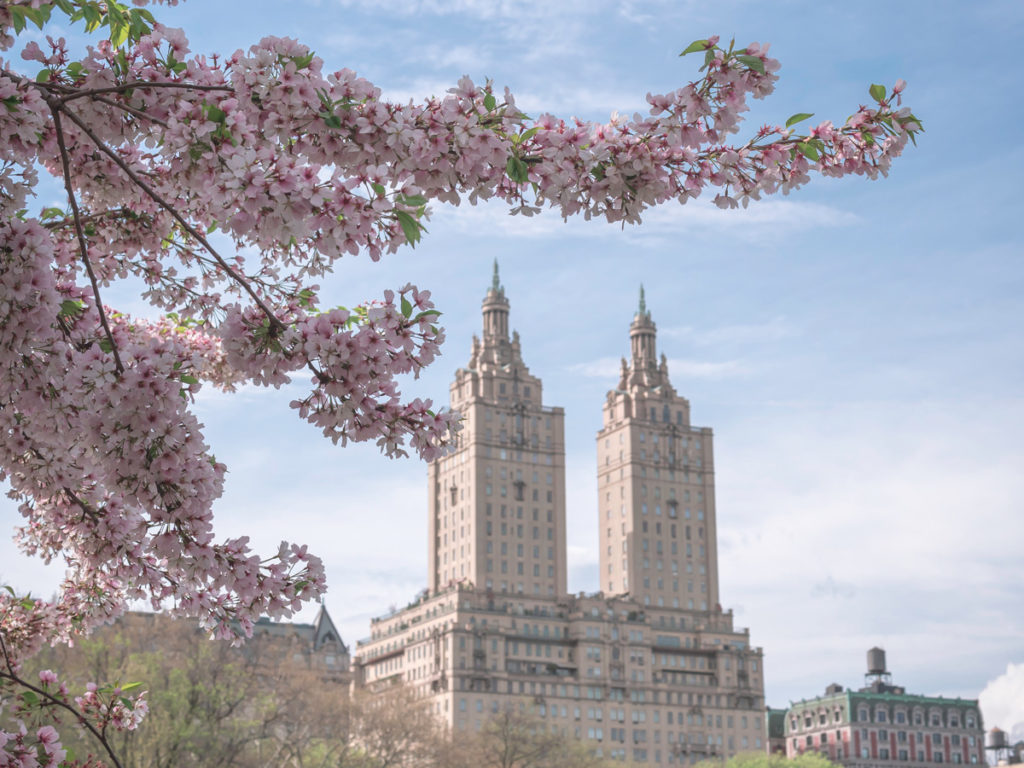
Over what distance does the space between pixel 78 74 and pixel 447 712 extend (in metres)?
145

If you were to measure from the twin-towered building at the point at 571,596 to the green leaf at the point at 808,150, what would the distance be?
5506 inches

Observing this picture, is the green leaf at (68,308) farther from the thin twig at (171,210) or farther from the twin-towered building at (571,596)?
the twin-towered building at (571,596)

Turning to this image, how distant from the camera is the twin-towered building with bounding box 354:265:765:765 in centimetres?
15550

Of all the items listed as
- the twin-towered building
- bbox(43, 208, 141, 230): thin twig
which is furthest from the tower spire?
bbox(43, 208, 141, 230): thin twig

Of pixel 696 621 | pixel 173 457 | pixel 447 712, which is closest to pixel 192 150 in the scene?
pixel 173 457

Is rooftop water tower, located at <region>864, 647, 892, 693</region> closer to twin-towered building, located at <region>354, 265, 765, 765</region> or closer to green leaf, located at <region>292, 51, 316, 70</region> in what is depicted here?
twin-towered building, located at <region>354, 265, 765, 765</region>

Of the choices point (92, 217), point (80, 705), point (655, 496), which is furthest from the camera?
point (655, 496)

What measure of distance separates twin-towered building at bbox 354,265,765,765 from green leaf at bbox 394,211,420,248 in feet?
460

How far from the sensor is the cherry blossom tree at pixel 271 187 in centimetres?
891

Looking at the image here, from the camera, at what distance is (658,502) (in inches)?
7136

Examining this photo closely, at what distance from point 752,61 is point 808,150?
1093 mm

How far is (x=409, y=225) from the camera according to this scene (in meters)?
9.16

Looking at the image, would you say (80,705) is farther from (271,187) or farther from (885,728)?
(885,728)

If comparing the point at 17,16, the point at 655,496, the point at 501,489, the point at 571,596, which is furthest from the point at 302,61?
the point at 655,496
